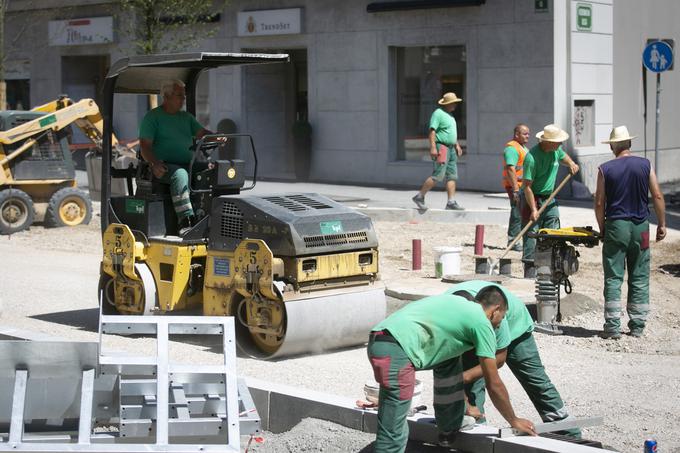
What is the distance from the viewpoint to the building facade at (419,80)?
864 inches

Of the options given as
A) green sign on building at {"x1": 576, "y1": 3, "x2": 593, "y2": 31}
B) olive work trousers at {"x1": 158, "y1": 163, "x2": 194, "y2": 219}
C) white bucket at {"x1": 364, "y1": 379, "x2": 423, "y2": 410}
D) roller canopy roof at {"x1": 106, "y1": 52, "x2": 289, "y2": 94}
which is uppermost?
green sign on building at {"x1": 576, "y1": 3, "x2": 593, "y2": 31}

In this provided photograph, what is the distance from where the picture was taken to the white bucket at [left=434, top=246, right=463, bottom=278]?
42.0 feet

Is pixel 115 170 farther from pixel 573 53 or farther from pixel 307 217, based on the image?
pixel 573 53

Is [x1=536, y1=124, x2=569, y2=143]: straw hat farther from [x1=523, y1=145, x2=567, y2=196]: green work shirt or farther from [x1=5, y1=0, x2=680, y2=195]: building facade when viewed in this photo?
[x1=5, y1=0, x2=680, y2=195]: building facade

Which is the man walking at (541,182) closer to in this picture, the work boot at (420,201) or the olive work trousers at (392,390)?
Answer: the work boot at (420,201)

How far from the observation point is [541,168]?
13.3m

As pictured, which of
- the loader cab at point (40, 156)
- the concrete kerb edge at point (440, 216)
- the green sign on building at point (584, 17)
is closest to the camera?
the concrete kerb edge at point (440, 216)

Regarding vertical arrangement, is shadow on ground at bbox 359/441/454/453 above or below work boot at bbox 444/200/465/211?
below

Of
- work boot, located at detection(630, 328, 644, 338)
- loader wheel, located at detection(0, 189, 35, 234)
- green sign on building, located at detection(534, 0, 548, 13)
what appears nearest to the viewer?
work boot, located at detection(630, 328, 644, 338)

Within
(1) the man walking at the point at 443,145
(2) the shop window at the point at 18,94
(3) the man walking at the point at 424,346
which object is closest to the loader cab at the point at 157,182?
(3) the man walking at the point at 424,346

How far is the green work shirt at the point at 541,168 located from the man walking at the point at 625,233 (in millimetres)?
2965

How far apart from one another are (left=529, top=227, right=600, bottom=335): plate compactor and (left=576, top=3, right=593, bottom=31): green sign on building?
481 inches

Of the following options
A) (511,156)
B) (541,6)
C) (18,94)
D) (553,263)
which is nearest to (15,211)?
(511,156)

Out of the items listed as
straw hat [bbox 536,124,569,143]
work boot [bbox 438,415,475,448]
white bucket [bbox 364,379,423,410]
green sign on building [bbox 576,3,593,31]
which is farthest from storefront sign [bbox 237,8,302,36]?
work boot [bbox 438,415,475,448]
